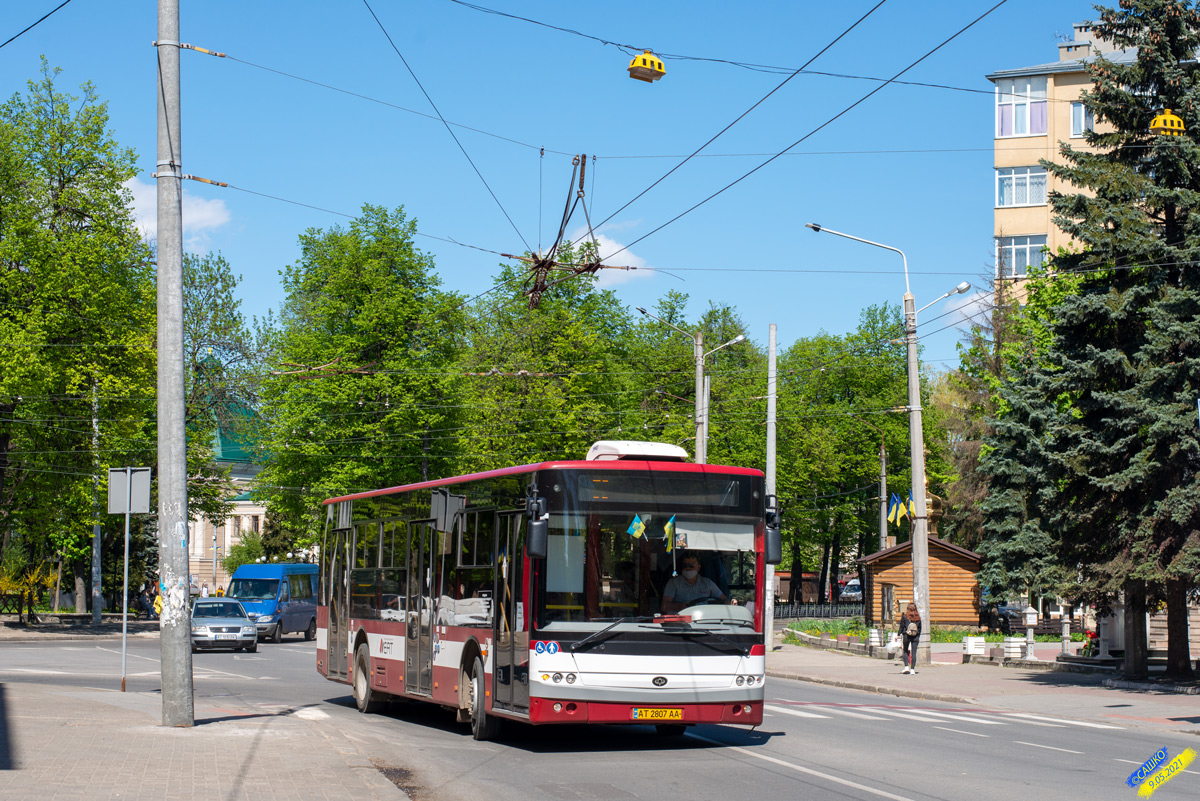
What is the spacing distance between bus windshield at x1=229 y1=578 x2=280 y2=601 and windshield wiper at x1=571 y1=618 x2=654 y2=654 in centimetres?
3074

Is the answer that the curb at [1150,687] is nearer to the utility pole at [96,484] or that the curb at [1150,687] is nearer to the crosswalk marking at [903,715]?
the crosswalk marking at [903,715]

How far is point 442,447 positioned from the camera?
47.9 metres

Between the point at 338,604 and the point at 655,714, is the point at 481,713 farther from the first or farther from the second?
the point at 338,604

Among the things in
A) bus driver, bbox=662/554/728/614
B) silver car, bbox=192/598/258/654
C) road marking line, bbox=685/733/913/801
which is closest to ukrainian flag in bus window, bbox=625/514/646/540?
bus driver, bbox=662/554/728/614

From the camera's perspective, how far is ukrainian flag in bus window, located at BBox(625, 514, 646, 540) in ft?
42.0

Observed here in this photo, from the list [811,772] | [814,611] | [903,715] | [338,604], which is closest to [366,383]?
[338,604]

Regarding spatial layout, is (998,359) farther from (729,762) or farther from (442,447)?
(729,762)

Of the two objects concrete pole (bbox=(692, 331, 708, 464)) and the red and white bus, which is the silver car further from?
the red and white bus

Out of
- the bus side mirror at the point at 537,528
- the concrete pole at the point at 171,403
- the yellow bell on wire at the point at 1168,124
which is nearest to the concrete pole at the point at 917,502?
the yellow bell on wire at the point at 1168,124

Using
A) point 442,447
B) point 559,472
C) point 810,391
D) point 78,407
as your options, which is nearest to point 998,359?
point 810,391

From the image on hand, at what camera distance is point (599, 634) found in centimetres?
1247

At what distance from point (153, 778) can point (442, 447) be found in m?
38.3

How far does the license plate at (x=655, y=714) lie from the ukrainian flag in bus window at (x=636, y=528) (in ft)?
5.54

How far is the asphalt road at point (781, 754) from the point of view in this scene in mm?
10523
